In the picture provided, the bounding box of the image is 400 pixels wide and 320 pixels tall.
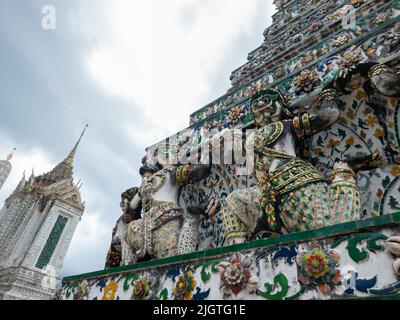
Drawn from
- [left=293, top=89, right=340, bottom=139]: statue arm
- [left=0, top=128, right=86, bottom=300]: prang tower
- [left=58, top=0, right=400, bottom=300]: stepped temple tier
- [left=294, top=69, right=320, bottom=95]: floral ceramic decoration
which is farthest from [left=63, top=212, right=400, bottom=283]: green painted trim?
[left=0, top=128, right=86, bottom=300]: prang tower

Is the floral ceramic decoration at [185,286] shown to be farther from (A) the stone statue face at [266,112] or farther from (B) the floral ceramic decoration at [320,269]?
(A) the stone statue face at [266,112]

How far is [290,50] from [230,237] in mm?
3837

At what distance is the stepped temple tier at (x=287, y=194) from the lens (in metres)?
1.69

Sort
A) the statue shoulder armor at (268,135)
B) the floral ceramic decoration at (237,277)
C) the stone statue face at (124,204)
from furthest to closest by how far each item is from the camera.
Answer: the stone statue face at (124,204), the statue shoulder armor at (268,135), the floral ceramic decoration at (237,277)

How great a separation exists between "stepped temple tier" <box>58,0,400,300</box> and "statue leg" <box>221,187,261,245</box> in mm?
10

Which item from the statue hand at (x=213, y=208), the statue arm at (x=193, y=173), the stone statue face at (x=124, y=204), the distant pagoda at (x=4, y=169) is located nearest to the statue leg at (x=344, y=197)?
the statue hand at (x=213, y=208)

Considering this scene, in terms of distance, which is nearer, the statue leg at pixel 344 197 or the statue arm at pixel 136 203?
the statue leg at pixel 344 197

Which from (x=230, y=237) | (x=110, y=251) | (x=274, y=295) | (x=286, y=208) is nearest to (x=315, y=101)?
(x=286, y=208)

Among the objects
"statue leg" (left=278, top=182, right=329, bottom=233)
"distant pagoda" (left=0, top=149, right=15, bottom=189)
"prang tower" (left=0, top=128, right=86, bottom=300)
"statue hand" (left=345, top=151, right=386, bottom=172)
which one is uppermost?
"distant pagoda" (left=0, top=149, right=15, bottom=189)

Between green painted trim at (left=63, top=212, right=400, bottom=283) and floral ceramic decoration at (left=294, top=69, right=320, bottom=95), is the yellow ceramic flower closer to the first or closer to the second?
green painted trim at (left=63, top=212, right=400, bottom=283)

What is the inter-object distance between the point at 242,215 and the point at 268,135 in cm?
79

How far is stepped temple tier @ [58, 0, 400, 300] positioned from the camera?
5.53 ft

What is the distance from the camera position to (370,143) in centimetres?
269
